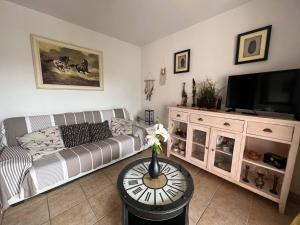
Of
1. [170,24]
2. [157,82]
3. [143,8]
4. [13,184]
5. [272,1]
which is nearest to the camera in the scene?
[13,184]

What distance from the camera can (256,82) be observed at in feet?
4.97

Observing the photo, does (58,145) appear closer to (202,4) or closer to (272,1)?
(202,4)

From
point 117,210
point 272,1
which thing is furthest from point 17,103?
point 272,1

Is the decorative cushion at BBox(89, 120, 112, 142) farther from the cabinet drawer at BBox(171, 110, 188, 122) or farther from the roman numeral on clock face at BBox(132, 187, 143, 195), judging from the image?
the roman numeral on clock face at BBox(132, 187, 143, 195)

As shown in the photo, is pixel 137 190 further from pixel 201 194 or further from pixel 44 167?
pixel 44 167

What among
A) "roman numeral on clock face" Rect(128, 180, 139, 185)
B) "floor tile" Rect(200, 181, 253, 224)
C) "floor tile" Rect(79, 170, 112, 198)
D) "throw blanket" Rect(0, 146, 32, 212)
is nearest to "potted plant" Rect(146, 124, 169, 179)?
"roman numeral on clock face" Rect(128, 180, 139, 185)

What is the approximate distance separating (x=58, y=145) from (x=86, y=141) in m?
0.36

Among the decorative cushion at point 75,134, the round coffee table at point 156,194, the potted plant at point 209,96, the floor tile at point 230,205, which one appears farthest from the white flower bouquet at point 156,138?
the decorative cushion at point 75,134

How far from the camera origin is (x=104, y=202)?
1455 mm

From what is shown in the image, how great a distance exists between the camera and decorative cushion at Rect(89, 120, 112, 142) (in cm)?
216

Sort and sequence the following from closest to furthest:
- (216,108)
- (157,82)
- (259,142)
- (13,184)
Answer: (13,184), (259,142), (216,108), (157,82)

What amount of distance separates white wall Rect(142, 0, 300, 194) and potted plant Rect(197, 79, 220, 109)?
104mm

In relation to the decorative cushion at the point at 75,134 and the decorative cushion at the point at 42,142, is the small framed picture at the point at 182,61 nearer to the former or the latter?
the decorative cushion at the point at 75,134

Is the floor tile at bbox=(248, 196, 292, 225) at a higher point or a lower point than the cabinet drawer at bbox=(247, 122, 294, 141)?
lower
